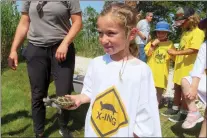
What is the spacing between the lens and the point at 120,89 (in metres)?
1.75

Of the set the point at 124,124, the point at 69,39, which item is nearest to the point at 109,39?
the point at 124,124

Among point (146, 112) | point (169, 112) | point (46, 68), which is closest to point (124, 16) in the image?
point (146, 112)

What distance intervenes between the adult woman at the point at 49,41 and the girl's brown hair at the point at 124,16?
37.0 inches

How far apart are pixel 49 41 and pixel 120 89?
1.25 m

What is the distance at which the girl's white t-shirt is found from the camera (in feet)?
5.65

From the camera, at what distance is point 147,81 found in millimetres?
1734

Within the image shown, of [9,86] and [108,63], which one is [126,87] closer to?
[108,63]

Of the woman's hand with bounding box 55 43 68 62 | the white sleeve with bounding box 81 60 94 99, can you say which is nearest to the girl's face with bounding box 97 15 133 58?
the white sleeve with bounding box 81 60 94 99

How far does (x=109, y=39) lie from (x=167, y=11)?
351 inches

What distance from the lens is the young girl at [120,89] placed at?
1.72 metres

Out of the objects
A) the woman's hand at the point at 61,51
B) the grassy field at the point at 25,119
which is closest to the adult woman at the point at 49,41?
the woman's hand at the point at 61,51

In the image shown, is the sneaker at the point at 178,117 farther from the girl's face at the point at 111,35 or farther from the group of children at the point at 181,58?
the girl's face at the point at 111,35

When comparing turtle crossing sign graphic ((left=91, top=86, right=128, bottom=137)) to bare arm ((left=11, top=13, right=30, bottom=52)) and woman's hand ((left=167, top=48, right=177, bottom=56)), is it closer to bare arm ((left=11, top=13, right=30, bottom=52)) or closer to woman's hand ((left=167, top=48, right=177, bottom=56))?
bare arm ((left=11, top=13, right=30, bottom=52))

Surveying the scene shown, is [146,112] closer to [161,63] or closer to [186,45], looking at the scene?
[186,45]
